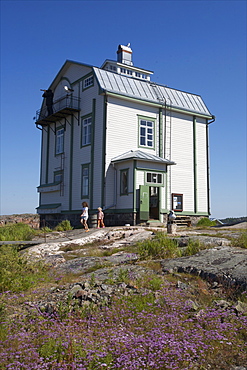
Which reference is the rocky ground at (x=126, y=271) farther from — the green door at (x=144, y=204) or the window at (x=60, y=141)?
the window at (x=60, y=141)

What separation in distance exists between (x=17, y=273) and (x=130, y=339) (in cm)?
414

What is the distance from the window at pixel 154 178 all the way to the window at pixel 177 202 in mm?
2563

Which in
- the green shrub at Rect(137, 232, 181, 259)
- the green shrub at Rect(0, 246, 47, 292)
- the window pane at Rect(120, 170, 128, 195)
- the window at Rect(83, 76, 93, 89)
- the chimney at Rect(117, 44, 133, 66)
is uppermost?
the chimney at Rect(117, 44, 133, 66)

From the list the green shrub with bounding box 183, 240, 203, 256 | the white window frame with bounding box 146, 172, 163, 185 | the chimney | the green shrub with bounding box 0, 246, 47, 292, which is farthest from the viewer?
the chimney

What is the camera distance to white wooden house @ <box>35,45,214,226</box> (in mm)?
20812

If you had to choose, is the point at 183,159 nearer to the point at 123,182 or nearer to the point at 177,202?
the point at 177,202

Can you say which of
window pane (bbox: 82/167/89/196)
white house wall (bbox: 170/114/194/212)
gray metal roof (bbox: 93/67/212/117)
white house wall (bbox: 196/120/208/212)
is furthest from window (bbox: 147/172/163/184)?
gray metal roof (bbox: 93/67/212/117)

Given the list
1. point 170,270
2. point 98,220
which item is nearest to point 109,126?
point 98,220

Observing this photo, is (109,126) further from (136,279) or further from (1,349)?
(1,349)

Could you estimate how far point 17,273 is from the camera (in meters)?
7.81

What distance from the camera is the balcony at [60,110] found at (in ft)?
78.3

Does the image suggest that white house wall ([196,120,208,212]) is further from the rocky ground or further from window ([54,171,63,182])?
the rocky ground

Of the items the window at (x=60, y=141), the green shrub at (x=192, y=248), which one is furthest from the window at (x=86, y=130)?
the green shrub at (x=192, y=248)

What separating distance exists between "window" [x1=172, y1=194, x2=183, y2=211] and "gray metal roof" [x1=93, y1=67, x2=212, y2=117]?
5782mm
